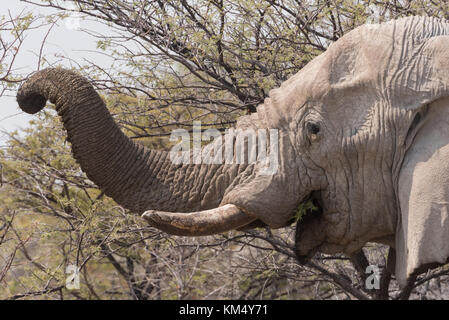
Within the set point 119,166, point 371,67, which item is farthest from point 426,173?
point 119,166

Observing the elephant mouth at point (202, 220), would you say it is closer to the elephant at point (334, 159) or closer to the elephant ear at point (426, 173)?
the elephant at point (334, 159)

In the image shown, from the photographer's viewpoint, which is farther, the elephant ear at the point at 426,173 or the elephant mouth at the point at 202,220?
the elephant mouth at the point at 202,220

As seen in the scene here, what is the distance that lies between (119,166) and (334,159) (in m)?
0.96

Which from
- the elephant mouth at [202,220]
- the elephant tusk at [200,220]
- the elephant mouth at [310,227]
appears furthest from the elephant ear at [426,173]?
the elephant tusk at [200,220]

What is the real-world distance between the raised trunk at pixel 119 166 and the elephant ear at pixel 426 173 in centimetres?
73

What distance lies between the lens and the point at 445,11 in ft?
17.5

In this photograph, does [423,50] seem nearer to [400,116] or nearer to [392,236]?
[400,116]

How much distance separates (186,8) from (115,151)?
2315 millimetres

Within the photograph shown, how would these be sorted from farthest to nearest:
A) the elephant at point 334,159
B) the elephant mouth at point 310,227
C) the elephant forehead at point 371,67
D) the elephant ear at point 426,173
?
the elephant mouth at point 310,227, the elephant forehead at point 371,67, the elephant at point 334,159, the elephant ear at point 426,173

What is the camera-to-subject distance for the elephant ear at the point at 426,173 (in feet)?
10.2

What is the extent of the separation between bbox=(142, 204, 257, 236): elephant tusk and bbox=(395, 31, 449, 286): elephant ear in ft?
2.15

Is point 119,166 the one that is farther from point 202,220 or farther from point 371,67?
point 371,67

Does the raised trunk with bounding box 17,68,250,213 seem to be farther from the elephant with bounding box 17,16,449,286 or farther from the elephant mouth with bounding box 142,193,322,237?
the elephant mouth with bounding box 142,193,322,237

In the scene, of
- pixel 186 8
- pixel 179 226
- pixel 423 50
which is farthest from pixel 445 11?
pixel 179 226
